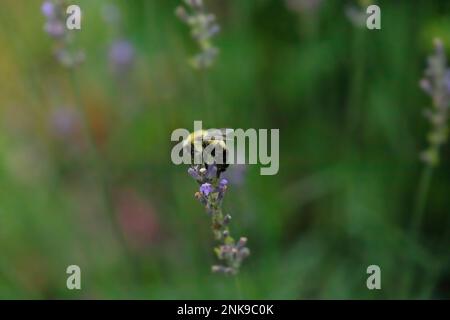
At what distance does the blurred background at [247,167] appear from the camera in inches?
105

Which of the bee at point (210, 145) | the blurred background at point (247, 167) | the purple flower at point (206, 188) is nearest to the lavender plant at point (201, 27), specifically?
the blurred background at point (247, 167)

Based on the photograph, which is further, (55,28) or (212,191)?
(55,28)

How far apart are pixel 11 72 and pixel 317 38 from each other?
1.77 metres

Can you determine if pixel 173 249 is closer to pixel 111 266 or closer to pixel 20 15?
pixel 111 266

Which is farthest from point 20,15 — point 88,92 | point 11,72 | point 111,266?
point 111,266

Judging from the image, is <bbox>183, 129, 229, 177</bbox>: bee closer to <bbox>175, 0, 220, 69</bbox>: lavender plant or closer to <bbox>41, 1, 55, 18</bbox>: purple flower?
<bbox>175, 0, 220, 69</bbox>: lavender plant

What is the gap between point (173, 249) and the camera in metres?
3.08

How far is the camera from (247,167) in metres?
2.60

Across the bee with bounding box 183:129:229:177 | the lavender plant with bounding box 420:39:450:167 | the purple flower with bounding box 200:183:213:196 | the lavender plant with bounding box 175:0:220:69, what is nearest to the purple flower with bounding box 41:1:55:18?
the lavender plant with bounding box 175:0:220:69

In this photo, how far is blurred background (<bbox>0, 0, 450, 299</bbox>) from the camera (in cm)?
267

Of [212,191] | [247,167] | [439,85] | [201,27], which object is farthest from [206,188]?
[247,167]

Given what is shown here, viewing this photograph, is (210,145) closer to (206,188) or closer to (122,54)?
(206,188)

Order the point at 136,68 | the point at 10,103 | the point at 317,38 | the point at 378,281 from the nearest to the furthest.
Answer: the point at 378,281 < the point at 317,38 < the point at 136,68 < the point at 10,103
